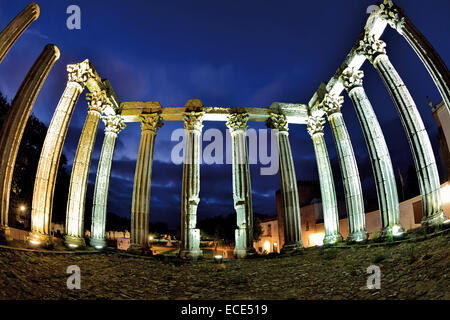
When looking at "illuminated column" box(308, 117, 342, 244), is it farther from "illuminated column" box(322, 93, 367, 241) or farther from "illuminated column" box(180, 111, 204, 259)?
"illuminated column" box(180, 111, 204, 259)

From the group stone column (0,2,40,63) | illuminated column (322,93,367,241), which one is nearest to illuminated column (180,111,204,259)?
illuminated column (322,93,367,241)

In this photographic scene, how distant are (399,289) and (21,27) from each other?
15700 millimetres

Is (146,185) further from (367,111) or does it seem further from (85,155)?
(367,111)

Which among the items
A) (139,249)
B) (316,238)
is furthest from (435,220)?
(316,238)

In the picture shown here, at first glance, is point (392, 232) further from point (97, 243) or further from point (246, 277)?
point (97, 243)

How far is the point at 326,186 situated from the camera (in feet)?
58.5

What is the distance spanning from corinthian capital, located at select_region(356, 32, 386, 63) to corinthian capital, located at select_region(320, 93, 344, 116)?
11.4 ft

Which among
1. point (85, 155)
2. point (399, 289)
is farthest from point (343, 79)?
point (85, 155)

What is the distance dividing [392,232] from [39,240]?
15.4 meters

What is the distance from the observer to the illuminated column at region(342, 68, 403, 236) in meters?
12.6

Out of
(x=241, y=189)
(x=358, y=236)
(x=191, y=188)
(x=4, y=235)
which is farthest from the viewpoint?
(x=241, y=189)

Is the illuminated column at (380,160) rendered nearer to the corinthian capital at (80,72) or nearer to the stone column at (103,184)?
the corinthian capital at (80,72)

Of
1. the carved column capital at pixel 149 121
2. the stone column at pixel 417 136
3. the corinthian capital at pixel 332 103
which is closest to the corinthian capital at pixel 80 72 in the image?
the carved column capital at pixel 149 121
